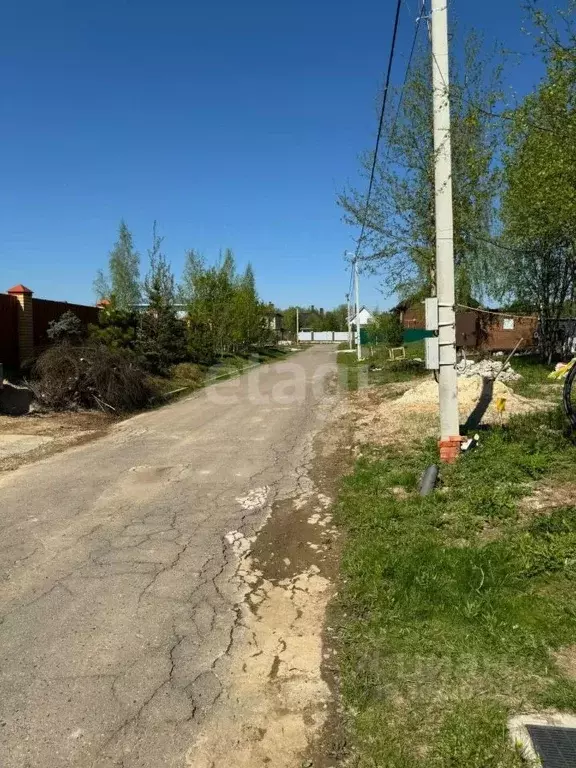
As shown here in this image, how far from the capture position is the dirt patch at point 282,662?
263 cm

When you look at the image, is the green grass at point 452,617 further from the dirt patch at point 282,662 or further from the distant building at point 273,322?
the distant building at point 273,322

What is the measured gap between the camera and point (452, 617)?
354 cm

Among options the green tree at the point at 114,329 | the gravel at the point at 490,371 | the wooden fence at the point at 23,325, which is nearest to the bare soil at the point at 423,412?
the gravel at the point at 490,371

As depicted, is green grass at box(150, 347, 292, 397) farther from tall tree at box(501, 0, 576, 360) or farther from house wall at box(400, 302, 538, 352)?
tall tree at box(501, 0, 576, 360)

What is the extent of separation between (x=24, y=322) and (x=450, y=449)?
12.5 meters

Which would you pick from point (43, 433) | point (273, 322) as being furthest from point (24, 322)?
point (273, 322)

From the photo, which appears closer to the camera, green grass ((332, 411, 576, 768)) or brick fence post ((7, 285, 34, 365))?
green grass ((332, 411, 576, 768))

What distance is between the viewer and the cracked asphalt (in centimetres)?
276

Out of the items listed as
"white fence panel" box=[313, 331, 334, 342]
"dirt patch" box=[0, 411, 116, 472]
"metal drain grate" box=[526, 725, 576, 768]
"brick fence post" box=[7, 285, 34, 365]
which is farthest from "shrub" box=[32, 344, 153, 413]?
"white fence panel" box=[313, 331, 334, 342]

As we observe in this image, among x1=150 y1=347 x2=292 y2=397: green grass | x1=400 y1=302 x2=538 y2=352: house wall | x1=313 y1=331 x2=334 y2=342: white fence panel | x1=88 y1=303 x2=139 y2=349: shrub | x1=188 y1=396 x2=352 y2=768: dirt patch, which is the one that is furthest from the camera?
x1=313 y1=331 x2=334 y2=342: white fence panel

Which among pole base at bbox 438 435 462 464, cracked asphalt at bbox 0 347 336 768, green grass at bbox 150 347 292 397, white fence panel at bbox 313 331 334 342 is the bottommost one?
cracked asphalt at bbox 0 347 336 768

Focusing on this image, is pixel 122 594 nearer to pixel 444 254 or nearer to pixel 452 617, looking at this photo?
pixel 452 617

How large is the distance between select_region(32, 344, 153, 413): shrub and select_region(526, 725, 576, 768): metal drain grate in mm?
11759

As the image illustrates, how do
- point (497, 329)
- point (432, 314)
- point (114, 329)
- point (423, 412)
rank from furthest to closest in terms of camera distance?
1. point (497, 329)
2. point (114, 329)
3. point (423, 412)
4. point (432, 314)
